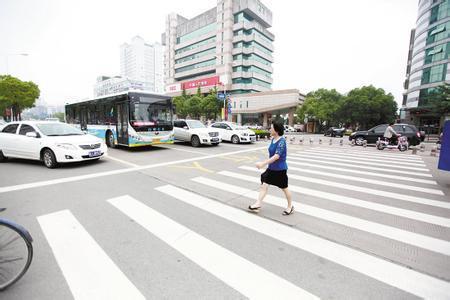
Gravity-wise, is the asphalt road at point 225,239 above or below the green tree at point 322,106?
below

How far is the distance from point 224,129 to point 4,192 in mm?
13174

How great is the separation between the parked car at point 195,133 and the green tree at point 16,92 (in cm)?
3660

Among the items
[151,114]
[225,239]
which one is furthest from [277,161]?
[151,114]

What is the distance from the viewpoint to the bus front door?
36.0ft

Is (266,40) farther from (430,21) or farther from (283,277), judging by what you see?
(283,277)

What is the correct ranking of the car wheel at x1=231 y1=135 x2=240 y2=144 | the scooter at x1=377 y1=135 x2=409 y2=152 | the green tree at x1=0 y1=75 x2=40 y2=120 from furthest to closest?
1. the green tree at x1=0 y1=75 x2=40 y2=120
2. the car wheel at x1=231 y1=135 x2=240 y2=144
3. the scooter at x1=377 y1=135 x2=409 y2=152

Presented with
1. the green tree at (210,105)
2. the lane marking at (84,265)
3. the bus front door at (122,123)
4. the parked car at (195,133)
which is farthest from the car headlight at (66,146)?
the green tree at (210,105)

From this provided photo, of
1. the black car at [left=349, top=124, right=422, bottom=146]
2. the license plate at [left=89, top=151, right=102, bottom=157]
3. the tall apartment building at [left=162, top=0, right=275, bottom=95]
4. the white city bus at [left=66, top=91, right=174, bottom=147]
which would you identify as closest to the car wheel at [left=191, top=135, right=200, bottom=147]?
the white city bus at [left=66, top=91, right=174, bottom=147]

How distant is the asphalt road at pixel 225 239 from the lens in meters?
2.30

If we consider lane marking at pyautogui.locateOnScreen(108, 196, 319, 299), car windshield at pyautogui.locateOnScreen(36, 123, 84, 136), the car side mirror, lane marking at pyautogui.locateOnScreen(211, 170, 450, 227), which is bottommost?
lane marking at pyautogui.locateOnScreen(108, 196, 319, 299)

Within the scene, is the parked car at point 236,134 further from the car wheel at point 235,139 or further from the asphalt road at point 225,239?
the asphalt road at point 225,239

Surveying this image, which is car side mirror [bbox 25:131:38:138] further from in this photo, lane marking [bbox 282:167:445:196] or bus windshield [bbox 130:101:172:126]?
lane marking [bbox 282:167:445:196]

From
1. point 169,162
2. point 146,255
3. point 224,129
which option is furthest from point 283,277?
point 224,129

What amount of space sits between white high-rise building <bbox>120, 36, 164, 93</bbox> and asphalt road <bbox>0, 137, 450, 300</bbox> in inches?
5794
